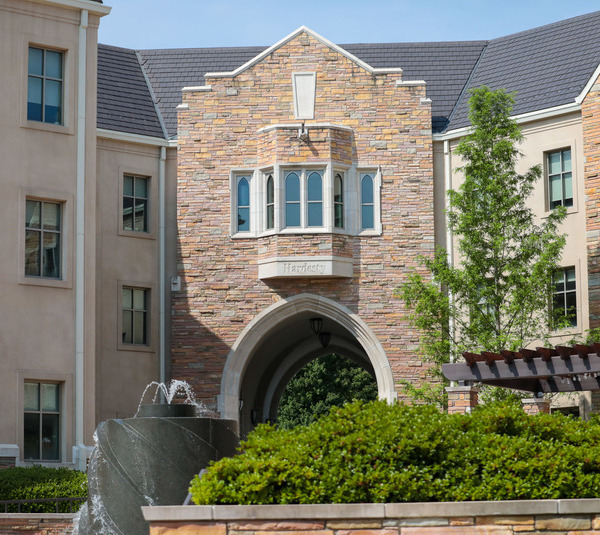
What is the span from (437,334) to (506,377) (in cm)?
651

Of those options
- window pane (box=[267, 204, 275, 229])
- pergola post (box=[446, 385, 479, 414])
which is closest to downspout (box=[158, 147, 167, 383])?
window pane (box=[267, 204, 275, 229])

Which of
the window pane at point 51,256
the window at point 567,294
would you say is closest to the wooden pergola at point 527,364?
the window at point 567,294

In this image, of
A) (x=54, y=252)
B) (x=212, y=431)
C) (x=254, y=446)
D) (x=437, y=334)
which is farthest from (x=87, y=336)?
(x=254, y=446)

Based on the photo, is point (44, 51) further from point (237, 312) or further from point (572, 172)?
point (572, 172)

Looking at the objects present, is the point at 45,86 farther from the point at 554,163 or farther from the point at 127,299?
the point at 554,163

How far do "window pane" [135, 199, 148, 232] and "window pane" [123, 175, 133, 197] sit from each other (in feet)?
0.85

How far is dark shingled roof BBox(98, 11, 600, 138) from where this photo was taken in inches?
1046

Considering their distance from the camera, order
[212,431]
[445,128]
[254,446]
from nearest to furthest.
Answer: [254,446]
[212,431]
[445,128]

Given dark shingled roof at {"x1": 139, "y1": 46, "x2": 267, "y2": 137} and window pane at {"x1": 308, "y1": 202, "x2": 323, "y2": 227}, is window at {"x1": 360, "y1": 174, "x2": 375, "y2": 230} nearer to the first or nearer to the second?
window pane at {"x1": 308, "y1": 202, "x2": 323, "y2": 227}

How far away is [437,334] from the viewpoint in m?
22.6

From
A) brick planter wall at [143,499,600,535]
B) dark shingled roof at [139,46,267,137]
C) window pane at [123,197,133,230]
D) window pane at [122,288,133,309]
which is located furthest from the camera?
dark shingled roof at [139,46,267,137]

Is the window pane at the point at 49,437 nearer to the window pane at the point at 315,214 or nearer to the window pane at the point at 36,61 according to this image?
the window pane at the point at 36,61

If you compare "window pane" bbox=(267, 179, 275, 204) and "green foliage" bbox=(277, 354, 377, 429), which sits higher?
"window pane" bbox=(267, 179, 275, 204)

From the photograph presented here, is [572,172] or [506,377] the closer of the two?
[506,377]
